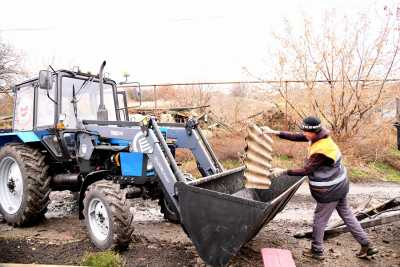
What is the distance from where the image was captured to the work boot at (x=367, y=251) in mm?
4665

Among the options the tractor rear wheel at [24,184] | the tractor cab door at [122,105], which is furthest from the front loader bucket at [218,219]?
the tractor cab door at [122,105]

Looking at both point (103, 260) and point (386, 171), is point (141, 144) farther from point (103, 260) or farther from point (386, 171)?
point (386, 171)

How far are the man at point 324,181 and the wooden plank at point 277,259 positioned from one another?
2.90 feet

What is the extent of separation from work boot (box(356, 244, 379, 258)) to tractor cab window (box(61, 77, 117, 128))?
435cm

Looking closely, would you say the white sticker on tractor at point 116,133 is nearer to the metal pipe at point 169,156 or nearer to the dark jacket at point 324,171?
the metal pipe at point 169,156

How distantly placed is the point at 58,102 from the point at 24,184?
1297mm

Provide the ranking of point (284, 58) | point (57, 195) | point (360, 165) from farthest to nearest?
point (284, 58) → point (360, 165) → point (57, 195)

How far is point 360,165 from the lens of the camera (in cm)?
1040

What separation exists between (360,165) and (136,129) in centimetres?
734

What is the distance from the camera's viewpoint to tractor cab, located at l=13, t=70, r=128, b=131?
6000mm

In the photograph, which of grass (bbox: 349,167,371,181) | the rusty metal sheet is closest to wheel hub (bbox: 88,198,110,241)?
the rusty metal sheet

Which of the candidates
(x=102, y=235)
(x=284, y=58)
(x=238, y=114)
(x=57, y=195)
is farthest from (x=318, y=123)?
(x=238, y=114)

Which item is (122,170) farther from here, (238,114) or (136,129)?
(238,114)

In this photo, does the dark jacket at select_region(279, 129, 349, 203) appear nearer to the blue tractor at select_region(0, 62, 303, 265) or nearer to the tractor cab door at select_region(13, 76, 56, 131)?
the blue tractor at select_region(0, 62, 303, 265)
